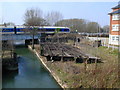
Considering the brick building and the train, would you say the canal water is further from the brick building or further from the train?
the train

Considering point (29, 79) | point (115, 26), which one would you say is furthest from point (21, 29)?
point (29, 79)

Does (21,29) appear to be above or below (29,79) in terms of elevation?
above

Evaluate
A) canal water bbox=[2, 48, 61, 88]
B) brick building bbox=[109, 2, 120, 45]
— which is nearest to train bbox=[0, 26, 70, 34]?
brick building bbox=[109, 2, 120, 45]

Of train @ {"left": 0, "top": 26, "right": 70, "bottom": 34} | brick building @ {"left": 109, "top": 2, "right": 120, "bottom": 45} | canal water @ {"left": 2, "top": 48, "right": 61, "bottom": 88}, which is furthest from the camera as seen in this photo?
train @ {"left": 0, "top": 26, "right": 70, "bottom": 34}

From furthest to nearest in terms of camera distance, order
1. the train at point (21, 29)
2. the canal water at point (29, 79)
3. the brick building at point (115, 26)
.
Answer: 1. the train at point (21, 29)
2. the brick building at point (115, 26)
3. the canal water at point (29, 79)

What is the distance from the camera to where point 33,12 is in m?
39.6

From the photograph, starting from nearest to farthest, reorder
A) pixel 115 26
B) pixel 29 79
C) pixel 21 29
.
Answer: pixel 29 79 → pixel 115 26 → pixel 21 29

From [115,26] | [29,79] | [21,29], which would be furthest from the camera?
[21,29]

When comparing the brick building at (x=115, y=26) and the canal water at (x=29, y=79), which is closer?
the canal water at (x=29, y=79)

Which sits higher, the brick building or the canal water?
the brick building

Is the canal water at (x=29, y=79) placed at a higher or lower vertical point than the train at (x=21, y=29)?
lower

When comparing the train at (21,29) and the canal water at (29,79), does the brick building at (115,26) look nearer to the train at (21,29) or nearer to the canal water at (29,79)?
the canal water at (29,79)

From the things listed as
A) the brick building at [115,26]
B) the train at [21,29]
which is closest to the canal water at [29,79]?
the brick building at [115,26]

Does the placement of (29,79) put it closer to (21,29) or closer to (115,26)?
(115,26)
